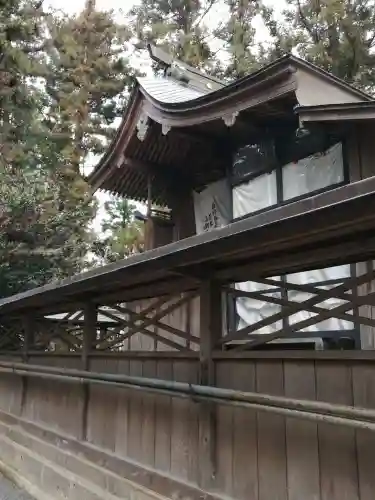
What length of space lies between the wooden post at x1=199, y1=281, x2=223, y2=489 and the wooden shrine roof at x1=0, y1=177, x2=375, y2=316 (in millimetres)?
144

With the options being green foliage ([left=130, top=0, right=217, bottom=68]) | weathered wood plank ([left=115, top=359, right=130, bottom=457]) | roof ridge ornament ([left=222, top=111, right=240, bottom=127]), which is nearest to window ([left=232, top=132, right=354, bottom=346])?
roof ridge ornament ([left=222, top=111, right=240, bottom=127])

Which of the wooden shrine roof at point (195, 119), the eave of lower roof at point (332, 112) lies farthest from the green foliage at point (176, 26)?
the eave of lower roof at point (332, 112)

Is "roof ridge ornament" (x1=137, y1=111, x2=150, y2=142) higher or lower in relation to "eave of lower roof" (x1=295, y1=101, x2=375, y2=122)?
higher

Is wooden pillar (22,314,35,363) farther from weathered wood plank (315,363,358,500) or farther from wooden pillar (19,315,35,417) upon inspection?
weathered wood plank (315,363,358,500)

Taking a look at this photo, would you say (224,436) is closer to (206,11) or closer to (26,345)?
(26,345)

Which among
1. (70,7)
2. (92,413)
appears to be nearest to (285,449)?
(92,413)

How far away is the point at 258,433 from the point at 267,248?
1224mm

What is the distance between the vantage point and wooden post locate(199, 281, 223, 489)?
10.9 feet

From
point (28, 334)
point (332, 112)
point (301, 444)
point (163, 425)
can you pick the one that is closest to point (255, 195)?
point (332, 112)

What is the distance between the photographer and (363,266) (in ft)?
16.6

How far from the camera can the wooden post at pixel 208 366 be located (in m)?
3.33

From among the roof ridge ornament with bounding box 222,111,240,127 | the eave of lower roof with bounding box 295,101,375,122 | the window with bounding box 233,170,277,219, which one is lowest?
the window with bounding box 233,170,277,219

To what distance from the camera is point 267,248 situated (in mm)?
2809

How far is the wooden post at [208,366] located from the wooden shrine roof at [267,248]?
0.14m
